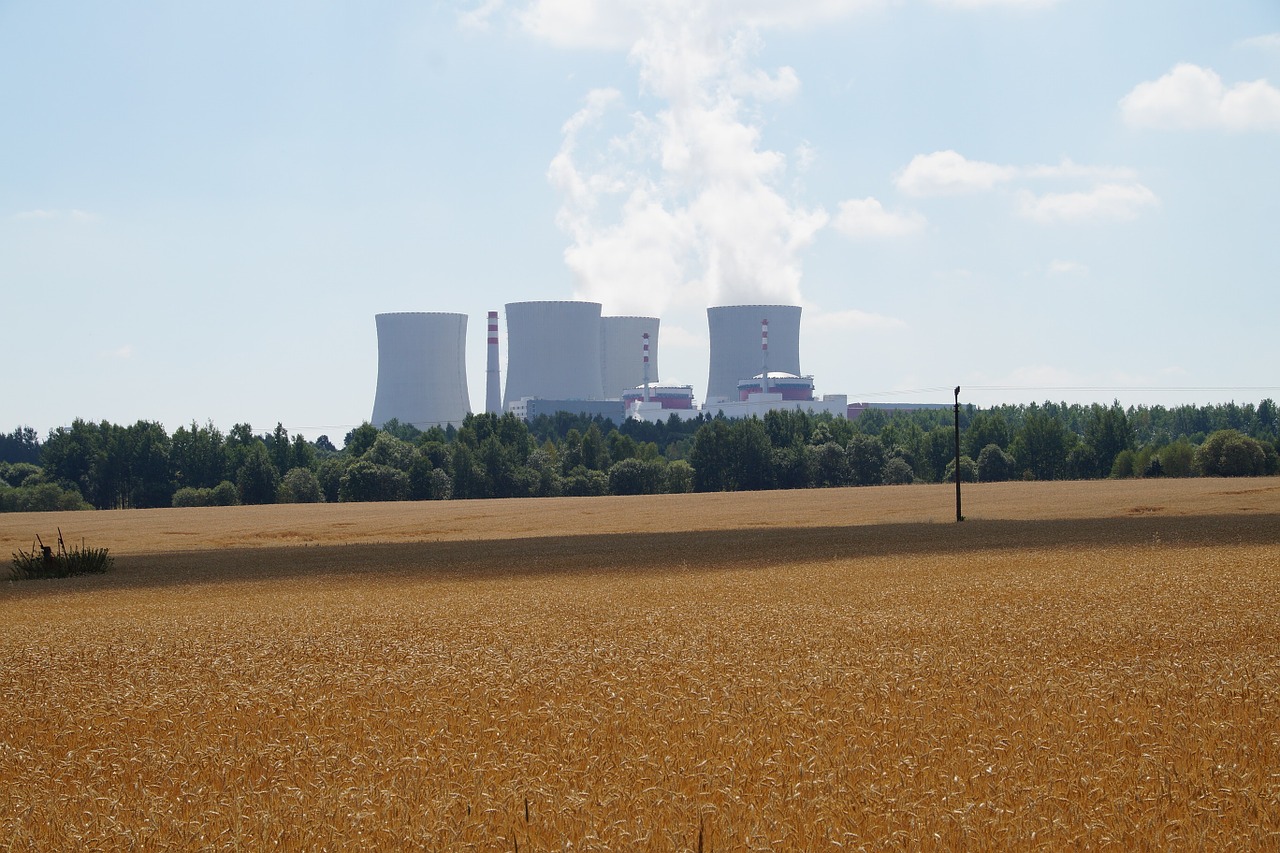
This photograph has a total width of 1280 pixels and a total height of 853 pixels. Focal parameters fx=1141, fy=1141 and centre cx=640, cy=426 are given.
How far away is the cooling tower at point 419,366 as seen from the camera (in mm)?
109438

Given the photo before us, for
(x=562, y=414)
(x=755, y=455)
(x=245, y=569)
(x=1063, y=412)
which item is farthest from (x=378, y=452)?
(x=1063, y=412)

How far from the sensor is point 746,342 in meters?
137

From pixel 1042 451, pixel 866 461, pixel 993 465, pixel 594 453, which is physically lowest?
pixel 993 465

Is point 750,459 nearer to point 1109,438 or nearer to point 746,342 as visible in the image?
point 1109,438

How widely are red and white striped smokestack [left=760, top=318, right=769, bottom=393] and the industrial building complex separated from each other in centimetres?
13

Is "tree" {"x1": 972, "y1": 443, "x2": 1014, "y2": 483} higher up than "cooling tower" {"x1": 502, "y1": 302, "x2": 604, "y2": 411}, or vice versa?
"cooling tower" {"x1": 502, "y1": 302, "x2": 604, "y2": 411}

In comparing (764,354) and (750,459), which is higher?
(764,354)

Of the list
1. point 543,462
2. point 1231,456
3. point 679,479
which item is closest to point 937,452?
point 679,479

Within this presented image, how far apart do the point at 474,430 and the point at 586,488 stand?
15.5 meters

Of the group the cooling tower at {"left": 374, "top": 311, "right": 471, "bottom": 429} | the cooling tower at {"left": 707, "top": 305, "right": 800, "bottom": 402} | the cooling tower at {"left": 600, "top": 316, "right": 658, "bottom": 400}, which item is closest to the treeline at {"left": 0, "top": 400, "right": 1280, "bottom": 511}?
the cooling tower at {"left": 374, "top": 311, "right": 471, "bottom": 429}

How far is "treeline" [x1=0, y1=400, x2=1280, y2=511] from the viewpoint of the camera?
8994cm

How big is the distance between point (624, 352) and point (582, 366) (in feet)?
104

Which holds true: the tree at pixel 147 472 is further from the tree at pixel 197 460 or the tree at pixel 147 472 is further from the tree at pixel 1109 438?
the tree at pixel 1109 438

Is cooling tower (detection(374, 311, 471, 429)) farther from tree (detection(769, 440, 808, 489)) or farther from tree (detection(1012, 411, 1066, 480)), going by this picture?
tree (detection(1012, 411, 1066, 480))
